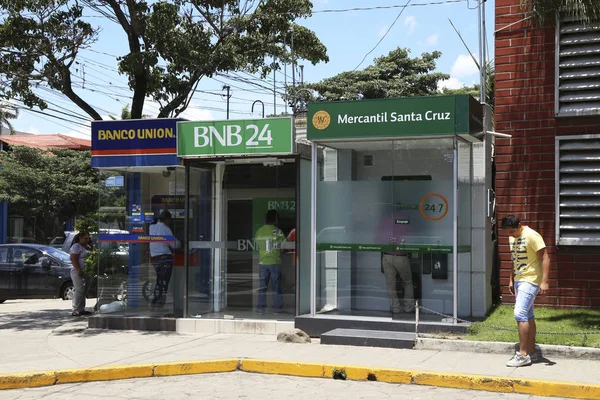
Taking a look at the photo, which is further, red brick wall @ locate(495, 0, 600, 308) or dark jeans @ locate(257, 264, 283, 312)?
dark jeans @ locate(257, 264, 283, 312)

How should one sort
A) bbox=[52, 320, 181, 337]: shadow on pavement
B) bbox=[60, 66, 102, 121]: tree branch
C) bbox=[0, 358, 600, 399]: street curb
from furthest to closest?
bbox=[60, 66, 102, 121]: tree branch
bbox=[52, 320, 181, 337]: shadow on pavement
bbox=[0, 358, 600, 399]: street curb

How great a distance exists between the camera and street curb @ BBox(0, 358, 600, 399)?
777cm

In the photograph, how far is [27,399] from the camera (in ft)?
26.8

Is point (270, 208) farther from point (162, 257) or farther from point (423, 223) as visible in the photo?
point (423, 223)

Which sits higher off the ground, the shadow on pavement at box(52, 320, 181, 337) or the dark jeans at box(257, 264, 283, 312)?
the dark jeans at box(257, 264, 283, 312)

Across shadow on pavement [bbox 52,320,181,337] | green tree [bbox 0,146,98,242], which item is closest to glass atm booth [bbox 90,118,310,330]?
shadow on pavement [bbox 52,320,181,337]

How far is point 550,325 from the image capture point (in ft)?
34.2

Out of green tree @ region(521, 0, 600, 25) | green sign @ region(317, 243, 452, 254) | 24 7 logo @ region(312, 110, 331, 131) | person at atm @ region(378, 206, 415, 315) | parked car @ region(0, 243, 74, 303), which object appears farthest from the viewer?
parked car @ region(0, 243, 74, 303)

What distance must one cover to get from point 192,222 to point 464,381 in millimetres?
6231

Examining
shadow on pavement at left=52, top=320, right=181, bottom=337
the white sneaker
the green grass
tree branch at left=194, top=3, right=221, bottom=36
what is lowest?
shadow on pavement at left=52, top=320, right=181, bottom=337

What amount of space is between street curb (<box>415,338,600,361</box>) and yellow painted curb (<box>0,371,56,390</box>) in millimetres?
4965

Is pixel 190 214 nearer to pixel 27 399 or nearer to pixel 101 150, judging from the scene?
pixel 101 150

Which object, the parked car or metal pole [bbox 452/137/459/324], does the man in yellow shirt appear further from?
the parked car

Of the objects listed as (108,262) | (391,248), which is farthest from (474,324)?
(108,262)
